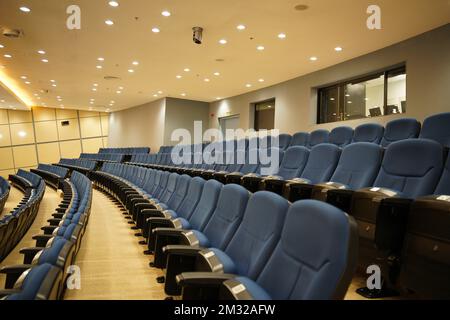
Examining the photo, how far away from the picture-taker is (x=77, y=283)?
1.84 metres

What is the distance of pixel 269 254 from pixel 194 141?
980 cm

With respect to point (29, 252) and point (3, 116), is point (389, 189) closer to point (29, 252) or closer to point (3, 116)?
point (29, 252)

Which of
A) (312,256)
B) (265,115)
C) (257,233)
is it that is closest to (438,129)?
(257,233)

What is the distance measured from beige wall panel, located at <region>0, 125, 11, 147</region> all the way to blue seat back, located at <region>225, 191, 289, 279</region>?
1463cm

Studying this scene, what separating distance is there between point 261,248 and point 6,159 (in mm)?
14928

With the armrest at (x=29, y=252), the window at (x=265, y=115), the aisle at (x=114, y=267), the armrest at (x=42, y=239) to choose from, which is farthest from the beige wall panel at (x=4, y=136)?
the armrest at (x=29, y=252)

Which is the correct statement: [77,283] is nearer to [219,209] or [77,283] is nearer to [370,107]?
[219,209]

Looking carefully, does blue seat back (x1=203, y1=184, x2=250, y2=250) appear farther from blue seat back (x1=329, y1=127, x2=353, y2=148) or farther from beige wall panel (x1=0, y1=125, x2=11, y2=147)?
beige wall panel (x1=0, y1=125, x2=11, y2=147)

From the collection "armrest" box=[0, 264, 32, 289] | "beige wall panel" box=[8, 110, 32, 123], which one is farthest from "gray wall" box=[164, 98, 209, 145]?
"armrest" box=[0, 264, 32, 289]

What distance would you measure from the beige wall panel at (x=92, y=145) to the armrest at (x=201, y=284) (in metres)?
14.8

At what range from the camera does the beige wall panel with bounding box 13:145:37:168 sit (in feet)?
43.9

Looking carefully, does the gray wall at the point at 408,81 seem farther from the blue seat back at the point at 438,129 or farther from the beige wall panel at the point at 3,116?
the beige wall panel at the point at 3,116

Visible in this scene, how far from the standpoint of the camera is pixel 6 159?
A: 13.2 m

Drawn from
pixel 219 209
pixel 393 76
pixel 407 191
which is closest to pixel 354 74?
pixel 393 76
